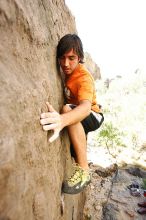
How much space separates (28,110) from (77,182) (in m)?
1.20

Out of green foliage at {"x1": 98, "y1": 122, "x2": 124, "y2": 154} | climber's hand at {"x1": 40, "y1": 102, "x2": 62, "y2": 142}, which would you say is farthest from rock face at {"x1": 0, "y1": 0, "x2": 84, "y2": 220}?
green foliage at {"x1": 98, "y1": 122, "x2": 124, "y2": 154}

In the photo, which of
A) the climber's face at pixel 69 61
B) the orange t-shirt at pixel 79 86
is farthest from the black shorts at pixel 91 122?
the climber's face at pixel 69 61

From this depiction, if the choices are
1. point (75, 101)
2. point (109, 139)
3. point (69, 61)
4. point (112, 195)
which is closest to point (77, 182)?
point (75, 101)

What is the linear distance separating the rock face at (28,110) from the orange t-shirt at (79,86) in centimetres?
20

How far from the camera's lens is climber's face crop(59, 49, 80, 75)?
2826mm

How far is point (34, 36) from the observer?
7.32ft

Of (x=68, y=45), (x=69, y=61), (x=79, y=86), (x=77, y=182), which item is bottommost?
(x=77, y=182)

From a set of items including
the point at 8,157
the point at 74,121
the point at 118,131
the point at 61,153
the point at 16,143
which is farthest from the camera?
the point at 118,131

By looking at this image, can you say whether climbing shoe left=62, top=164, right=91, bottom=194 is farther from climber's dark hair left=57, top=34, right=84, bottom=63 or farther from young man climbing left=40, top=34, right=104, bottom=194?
climber's dark hair left=57, top=34, right=84, bottom=63

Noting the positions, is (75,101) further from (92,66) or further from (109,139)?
(92,66)

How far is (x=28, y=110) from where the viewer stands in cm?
188

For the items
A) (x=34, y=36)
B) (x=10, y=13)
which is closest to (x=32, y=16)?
(x=34, y=36)

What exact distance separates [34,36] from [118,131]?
25.0ft

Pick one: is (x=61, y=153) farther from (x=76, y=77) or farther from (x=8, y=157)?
(x=8, y=157)
